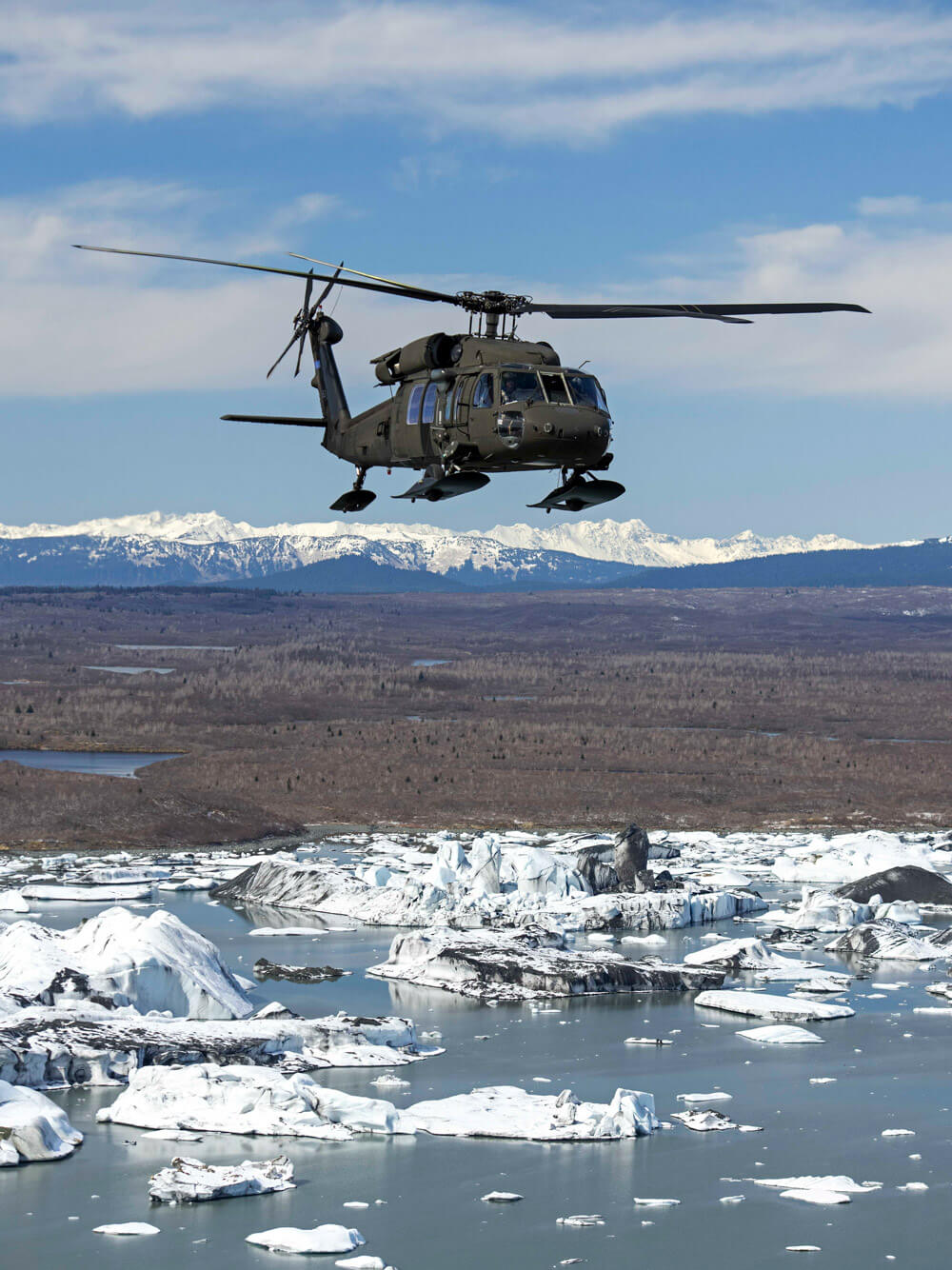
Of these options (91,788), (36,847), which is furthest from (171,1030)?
(91,788)

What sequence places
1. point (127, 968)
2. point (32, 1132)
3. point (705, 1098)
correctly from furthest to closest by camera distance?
point (127, 968)
point (705, 1098)
point (32, 1132)

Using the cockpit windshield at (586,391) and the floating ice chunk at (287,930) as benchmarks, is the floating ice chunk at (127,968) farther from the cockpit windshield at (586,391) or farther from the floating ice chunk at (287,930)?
the cockpit windshield at (586,391)

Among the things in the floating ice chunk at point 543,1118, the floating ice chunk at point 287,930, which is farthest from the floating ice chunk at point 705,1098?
the floating ice chunk at point 287,930

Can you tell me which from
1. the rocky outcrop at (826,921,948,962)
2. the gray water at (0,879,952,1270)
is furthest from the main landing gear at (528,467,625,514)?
the rocky outcrop at (826,921,948,962)

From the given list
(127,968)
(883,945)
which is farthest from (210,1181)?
(883,945)

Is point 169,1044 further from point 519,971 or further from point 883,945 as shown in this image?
point 883,945

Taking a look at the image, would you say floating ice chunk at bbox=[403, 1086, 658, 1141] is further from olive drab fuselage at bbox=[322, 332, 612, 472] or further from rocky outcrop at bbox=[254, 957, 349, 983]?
olive drab fuselage at bbox=[322, 332, 612, 472]
